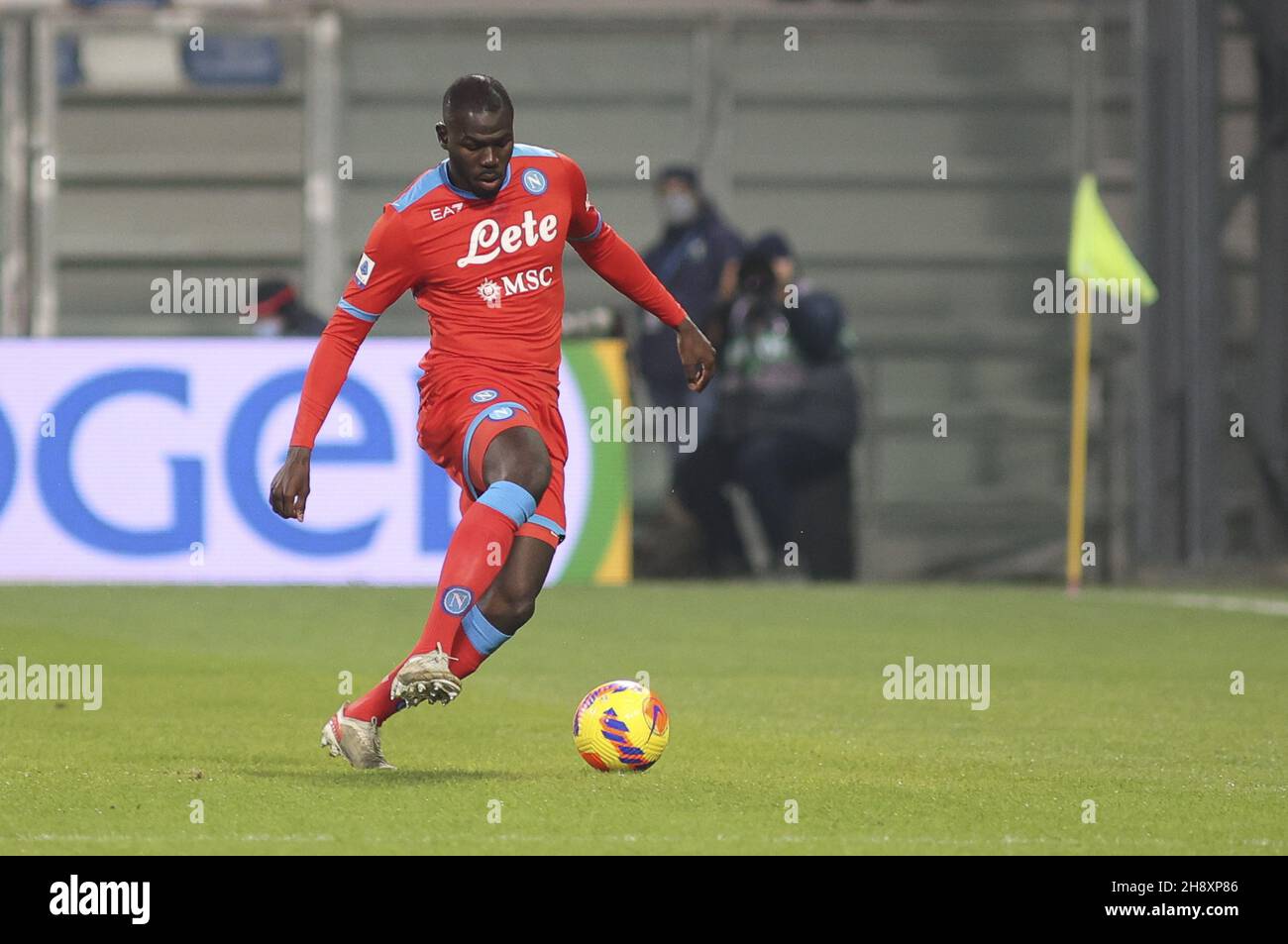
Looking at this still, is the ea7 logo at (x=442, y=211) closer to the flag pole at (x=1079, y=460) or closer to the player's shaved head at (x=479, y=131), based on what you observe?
the player's shaved head at (x=479, y=131)

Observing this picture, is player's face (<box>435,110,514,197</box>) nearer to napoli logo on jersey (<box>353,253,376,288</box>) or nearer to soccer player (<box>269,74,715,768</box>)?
soccer player (<box>269,74,715,768</box>)

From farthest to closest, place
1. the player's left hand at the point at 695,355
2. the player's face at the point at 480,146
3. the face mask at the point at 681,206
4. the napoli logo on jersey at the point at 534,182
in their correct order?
1. the face mask at the point at 681,206
2. the player's left hand at the point at 695,355
3. the napoli logo on jersey at the point at 534,182
4. the player's face at the point at 480,146

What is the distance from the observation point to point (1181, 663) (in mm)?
11492

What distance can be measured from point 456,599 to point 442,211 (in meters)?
1.23

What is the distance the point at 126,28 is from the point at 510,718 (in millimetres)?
12483

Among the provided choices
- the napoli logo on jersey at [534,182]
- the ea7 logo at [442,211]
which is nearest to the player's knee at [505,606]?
the ea7 logo at [442,211]

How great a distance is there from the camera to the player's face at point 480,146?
7.23 m

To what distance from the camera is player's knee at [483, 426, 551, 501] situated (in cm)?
727

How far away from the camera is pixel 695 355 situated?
8.04 meters

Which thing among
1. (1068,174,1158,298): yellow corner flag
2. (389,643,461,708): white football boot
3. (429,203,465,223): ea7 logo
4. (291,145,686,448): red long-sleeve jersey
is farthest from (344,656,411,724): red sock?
(1068,174,1158,298): yellow corner flag

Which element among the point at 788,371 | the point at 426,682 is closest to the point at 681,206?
the point at 788,371

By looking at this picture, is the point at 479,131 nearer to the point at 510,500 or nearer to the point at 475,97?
the point at 475,97
